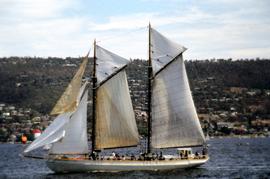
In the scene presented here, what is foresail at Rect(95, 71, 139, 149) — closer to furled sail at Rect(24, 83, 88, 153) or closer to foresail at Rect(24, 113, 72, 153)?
furled sail at Rect(24, 83, 88, 153)

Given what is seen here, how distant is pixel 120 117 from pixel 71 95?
20.4ft

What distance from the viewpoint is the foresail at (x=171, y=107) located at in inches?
3093

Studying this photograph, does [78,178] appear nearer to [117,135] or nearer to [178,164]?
[117,135]

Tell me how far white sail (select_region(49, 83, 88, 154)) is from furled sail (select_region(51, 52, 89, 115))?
1306 mm

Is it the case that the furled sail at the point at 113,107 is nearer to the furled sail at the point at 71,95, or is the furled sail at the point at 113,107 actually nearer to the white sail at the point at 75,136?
the white sail at the point at 75,136

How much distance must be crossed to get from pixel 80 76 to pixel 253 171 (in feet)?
79.9

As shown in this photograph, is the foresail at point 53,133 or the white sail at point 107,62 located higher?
the white sail at point 107,62

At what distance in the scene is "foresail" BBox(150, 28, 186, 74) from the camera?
77.8 metres

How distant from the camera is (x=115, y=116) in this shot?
77125 millimetres

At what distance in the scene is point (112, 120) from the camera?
3041 inches

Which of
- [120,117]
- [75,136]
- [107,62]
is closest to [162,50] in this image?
[107,62]

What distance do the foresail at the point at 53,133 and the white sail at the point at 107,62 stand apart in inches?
247

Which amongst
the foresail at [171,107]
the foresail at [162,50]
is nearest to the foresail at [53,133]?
the foresail at [171,107]

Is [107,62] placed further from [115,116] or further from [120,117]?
[120,117]
